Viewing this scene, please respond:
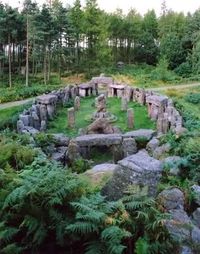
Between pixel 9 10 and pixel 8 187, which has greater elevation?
pixel 9 10

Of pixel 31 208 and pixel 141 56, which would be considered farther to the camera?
pixel 141 56

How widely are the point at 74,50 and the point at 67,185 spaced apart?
5510 cm

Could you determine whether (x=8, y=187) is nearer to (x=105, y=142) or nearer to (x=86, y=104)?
(x=105, y=142)

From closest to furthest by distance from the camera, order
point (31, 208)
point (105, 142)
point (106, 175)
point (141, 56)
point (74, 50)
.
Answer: point (31, 208) → point (106, 175) → point (105, 142) → point (74, 50) → point (141, 56)

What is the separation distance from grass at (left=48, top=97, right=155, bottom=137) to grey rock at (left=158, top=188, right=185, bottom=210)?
1333 centimetres

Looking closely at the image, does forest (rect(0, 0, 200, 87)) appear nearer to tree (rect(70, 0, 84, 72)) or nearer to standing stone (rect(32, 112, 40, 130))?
tree (rect(70, 0, 84, 72))

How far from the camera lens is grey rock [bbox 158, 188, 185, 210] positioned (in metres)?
8.39

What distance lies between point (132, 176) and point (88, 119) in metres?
17.3

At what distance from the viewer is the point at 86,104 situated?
32.0 m

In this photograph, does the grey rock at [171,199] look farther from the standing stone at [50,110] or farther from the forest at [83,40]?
the forest at [83,40]

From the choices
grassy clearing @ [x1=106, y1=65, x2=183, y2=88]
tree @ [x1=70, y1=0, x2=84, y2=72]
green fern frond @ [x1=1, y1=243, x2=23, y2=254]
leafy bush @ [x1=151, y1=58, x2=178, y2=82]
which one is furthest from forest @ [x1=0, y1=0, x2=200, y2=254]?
tree @ [x1=70, y1=0, x2=84, y2=72]

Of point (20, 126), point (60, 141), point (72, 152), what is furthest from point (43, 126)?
point (72, 152)

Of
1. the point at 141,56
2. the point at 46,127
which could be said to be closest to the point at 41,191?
the point at 46,127

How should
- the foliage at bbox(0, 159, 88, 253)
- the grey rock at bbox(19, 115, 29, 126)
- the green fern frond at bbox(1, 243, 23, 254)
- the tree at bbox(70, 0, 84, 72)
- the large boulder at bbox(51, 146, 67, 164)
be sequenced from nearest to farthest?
1. the green fern frond at bbox(1, 243, 23, 254)
2. the foliage at bbox(0, 159, 88, 253)
3. the large boulder at bbox(51, 146, 67, 164)
4. the grey rock at bbox(19, 115, 29, 126)
5. the tree at bbox(70, 0, 84, 72)
